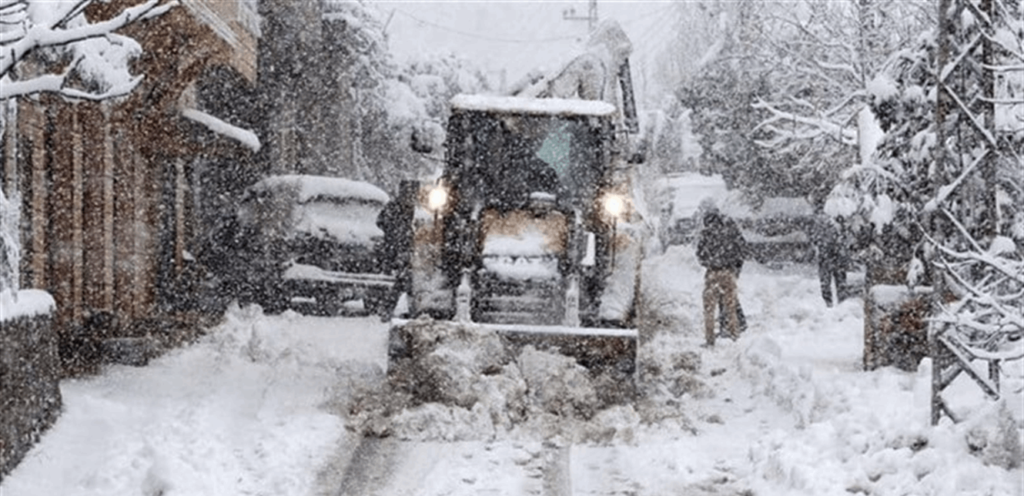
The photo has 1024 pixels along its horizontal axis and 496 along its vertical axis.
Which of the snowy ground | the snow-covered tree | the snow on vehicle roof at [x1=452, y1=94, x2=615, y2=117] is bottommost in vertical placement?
the snowy ground

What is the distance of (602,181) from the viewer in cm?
1233

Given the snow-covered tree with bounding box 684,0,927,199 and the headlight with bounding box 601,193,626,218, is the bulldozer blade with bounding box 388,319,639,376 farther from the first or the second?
the snow-covered tree with bounding box 684,0,927,199

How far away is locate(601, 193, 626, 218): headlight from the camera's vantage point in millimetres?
11875

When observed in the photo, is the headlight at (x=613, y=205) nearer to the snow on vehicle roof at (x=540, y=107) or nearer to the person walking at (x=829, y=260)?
the snow on vehicle roof at (x=540, y=107)

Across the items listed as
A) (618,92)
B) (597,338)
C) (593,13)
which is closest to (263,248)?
(618,92)

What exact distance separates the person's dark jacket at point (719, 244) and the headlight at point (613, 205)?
10.5ft

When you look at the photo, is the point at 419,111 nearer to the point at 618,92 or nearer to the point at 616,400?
the point at 618,92

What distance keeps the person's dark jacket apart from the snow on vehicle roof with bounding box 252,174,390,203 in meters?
5.14

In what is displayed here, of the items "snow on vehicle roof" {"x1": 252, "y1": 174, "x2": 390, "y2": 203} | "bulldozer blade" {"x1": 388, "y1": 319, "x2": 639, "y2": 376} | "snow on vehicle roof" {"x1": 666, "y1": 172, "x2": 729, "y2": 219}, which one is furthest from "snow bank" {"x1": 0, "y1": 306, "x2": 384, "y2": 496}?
"snow on vehicle roof" {"x1": 666, "y1": 172, "x2": 729, "y2": 219}

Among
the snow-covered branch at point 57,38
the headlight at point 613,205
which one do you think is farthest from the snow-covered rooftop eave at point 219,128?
the snow-covered branch at point 57,38

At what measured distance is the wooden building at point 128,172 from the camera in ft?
40.9

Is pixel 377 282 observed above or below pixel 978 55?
below

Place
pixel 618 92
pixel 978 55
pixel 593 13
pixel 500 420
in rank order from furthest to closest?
pixel 593 13 → pixel 618 92 → pixel 500 420 → pixel 978 55

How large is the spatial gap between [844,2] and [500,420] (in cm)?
1770
